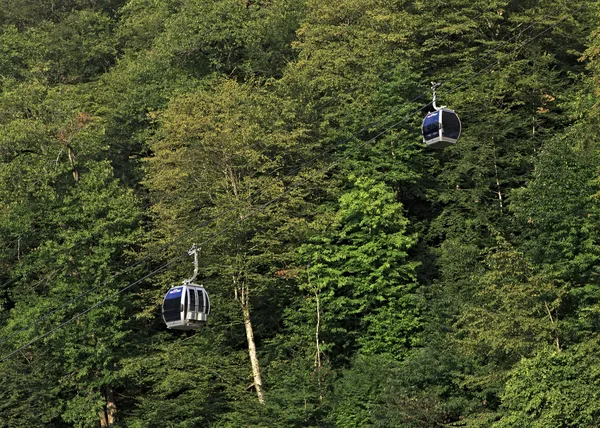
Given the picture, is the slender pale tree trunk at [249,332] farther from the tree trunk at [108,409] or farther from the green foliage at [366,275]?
the tree trunk at [108,409]

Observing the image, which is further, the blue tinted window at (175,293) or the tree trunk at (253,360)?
the tree trunk at (253,360)

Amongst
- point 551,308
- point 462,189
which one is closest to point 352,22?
point 462,189

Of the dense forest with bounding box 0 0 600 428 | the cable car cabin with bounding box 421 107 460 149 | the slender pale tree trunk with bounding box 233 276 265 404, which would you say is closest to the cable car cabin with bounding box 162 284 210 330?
the dense forest with bounding box 0 0 600 428

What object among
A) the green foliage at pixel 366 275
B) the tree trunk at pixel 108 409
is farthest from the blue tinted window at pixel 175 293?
the tree trunk at pixel 108 409

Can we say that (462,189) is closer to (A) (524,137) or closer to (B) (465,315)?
(A) (524,137)

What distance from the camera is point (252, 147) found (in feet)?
112

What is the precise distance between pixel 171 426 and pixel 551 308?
13.1m

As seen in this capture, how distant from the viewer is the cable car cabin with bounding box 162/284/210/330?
67.2 ft

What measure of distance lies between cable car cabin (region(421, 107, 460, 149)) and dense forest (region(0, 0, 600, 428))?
21.6ft

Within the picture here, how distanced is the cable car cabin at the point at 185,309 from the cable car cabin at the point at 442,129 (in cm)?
624

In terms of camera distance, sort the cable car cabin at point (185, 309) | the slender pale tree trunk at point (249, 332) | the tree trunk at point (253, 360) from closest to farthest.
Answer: the cable car cabin at point (185, 309) → the tree trunk at point (253, 360) → the slender pale tree trunk at point (249, 332)

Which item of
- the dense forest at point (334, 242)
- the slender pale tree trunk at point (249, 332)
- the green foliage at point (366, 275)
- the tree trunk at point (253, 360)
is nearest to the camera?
the dense forest at point (334, 242)

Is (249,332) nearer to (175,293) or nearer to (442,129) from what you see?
(175,293)

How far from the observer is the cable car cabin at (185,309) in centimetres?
2048
